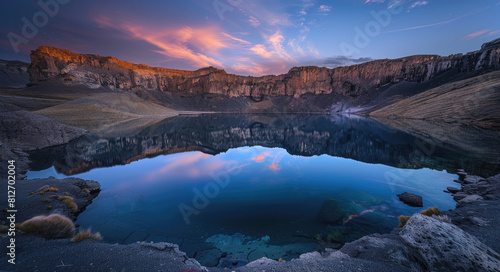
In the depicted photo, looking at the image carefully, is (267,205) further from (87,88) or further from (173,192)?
(87,88)

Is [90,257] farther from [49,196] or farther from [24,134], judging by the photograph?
Result: [24,134]

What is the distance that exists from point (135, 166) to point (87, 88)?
7409 inches

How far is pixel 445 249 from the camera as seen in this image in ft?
15.3

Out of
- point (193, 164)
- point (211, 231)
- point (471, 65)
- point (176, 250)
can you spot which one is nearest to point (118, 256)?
point (176, 250)

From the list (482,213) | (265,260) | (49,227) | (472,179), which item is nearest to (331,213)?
(265,260)

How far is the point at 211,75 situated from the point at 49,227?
20551 cm

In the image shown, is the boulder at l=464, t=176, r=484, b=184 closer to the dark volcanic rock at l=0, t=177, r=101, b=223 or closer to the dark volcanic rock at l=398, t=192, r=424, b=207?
the dark volcanic rock at l=398, t=192, r=424, b=207

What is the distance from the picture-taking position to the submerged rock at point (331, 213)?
10.0 metres

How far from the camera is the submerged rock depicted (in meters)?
10.0

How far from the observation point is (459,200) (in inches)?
453

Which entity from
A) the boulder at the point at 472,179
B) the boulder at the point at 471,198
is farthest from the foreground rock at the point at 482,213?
the boulder at the point at 472,179

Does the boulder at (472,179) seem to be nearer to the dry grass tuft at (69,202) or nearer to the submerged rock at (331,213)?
the submerged rock at (331,213)

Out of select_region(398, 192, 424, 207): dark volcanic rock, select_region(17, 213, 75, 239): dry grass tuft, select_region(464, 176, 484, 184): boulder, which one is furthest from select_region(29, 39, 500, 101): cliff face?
select_region(17, 213, 75, 239): dry grass tuft

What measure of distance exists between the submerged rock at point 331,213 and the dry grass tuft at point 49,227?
1098 centimetres
